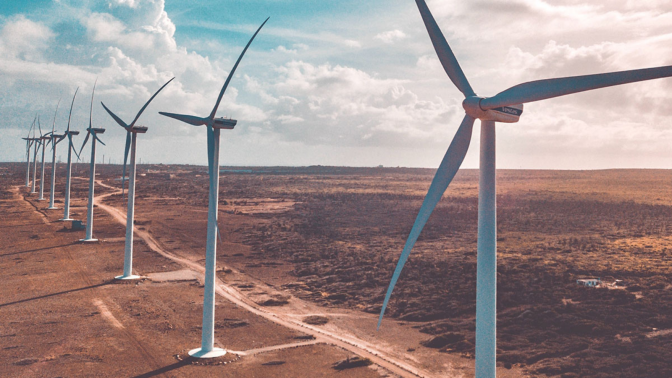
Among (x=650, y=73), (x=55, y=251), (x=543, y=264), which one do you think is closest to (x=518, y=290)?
(x=543, y=264)

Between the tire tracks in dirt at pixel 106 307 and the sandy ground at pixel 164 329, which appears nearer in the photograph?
the sandy ground at pixel 164 329

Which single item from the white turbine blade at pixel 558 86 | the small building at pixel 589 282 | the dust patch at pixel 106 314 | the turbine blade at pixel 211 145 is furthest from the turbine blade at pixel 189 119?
the small building at pixel 589 282

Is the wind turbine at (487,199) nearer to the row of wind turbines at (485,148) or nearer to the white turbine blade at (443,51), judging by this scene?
the row of wind turbines at (485,148)

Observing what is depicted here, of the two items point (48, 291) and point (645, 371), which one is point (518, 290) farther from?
point (48, 291)

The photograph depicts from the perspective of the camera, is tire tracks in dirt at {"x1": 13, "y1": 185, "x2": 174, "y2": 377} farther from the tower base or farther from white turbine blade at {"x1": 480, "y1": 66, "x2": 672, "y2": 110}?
white turbine blade at {"x1": 480, "y1": 66, "x2": 672, "y2": 110}

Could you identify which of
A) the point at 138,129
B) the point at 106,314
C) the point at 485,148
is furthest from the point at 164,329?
the point at 485,148

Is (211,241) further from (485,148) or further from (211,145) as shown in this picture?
(485,148)

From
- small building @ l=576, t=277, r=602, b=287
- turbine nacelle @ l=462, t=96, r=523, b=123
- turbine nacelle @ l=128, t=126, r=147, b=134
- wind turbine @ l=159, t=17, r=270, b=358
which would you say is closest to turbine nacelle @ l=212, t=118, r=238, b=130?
wind turbine @ l=159, t=17, r=270, b=358
